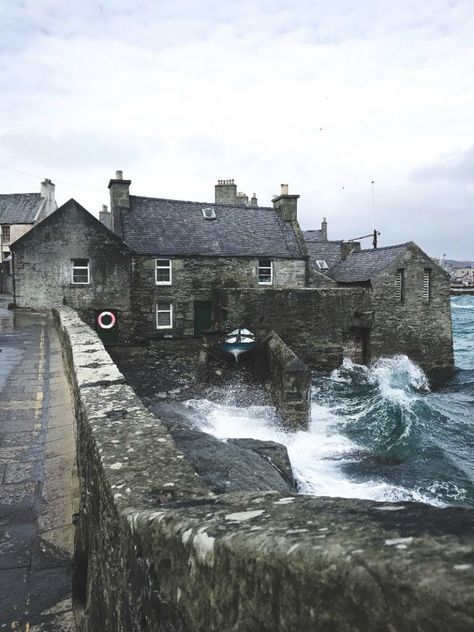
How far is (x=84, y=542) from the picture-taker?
3.24 m

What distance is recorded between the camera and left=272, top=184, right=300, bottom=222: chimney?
31906 mm

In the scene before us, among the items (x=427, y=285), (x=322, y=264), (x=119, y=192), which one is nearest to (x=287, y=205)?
(x=322, y=264)

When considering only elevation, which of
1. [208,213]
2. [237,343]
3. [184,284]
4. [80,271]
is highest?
[208,213]

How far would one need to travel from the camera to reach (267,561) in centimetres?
128

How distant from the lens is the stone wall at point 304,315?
22406 mm

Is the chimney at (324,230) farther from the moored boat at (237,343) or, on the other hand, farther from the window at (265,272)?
the moored boat at (237,343)

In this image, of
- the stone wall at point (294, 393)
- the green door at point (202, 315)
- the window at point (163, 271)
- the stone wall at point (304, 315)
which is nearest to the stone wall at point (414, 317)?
the stone wall at point (304, 315)

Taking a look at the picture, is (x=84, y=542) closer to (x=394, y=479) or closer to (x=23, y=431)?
(x=23, y=431)

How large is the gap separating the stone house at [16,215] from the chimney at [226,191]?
18.6 metres

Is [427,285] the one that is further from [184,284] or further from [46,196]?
[46,196]

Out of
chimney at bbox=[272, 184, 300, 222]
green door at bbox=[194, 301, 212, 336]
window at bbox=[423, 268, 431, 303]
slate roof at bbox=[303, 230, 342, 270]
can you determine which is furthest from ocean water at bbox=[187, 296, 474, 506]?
slate roof at bbox=[303, 230, 342, 270]

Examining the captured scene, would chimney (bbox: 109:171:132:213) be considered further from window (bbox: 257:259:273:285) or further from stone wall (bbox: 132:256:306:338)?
window (bbox: 257:259:273:285)

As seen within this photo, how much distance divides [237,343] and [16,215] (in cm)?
3362

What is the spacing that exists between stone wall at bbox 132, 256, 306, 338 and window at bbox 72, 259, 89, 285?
297 centimetres
